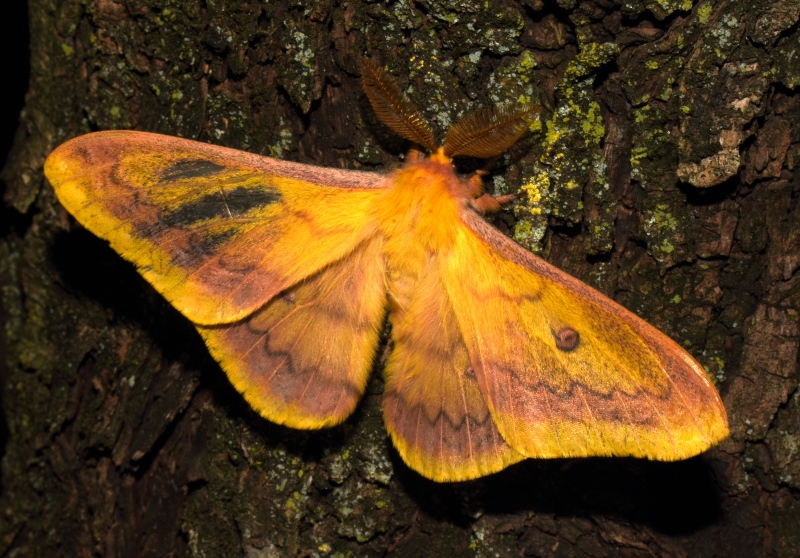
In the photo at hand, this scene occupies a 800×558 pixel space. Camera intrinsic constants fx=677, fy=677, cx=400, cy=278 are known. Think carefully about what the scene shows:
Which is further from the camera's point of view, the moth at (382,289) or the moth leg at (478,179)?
the moth leg at (478,179)

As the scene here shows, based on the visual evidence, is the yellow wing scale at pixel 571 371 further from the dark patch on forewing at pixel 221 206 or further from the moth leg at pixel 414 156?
the dark patch on forewing at pixel 221 206

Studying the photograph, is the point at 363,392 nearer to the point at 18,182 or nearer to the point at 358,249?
the point at 358,249

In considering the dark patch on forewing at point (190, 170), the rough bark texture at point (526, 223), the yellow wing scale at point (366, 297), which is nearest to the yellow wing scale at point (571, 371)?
the yellow wing scale at point (366, 297)

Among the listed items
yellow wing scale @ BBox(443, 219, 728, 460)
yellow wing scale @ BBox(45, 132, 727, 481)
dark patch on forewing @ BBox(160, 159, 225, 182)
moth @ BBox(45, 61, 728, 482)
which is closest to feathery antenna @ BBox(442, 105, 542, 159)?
moth @ BBox(45, 61, 728, 482)

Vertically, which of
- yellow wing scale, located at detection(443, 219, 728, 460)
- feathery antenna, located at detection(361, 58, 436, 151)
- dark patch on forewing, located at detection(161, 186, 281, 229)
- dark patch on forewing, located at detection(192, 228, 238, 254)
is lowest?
dark patch on forewing, located at detection(192, 228, 238, 254)

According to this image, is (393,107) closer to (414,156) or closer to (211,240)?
(414,156)

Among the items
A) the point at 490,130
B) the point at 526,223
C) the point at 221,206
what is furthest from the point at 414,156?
the point at 221,206

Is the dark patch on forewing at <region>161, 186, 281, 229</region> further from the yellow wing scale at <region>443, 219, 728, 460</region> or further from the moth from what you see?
the yellow wing scale at <region>443, 219, 728, 460</region>
